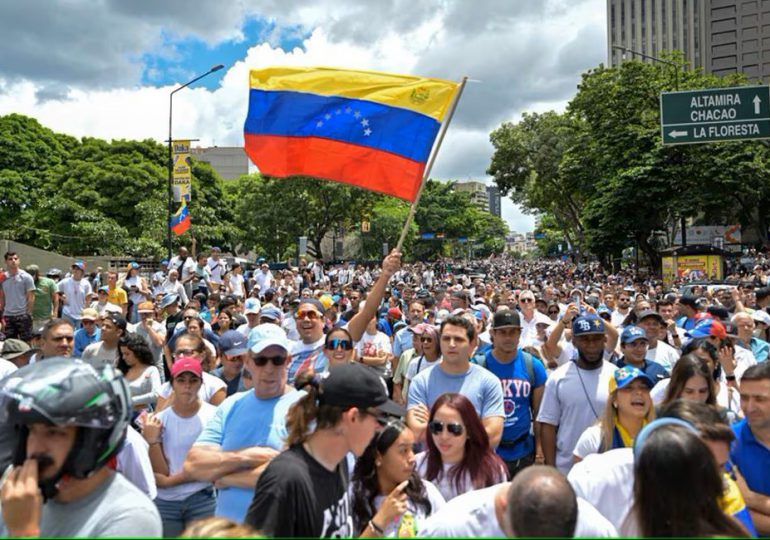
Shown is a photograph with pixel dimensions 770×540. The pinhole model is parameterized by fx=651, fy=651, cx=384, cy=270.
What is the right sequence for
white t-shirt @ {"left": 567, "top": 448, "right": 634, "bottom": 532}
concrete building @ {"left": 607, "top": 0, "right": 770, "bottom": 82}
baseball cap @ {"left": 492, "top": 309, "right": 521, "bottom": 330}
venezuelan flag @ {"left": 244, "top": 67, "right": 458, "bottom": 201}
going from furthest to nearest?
1. concrete building @ {"left": 607, "top": 0, "right": 770, "bottom": 82}
2. venezuelan flag @ {"left": 244, "top": 67, "right": 458, "bottom": 201}
3. baseball cap @ {"left": 492, "top": 309, "right": 521, "bottom": 330}
4. white t-shirt @ {"left": 567, "top": 448, "right": 634, "bottom": 532}

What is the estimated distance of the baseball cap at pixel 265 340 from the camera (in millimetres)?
3629

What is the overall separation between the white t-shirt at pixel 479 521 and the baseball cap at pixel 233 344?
12.3 ft

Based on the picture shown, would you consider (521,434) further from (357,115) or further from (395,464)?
(357,115)

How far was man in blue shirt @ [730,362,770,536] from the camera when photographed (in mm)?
3602

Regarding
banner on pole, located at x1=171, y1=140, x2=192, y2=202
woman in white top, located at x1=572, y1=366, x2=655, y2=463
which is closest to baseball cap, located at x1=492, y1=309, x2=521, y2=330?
woman in white top, located at x1=572, y1=366, x2=655, y2=463

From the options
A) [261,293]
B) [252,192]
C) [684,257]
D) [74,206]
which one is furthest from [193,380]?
[252,192]

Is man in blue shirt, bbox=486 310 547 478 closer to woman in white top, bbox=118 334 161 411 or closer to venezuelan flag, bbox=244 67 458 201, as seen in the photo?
venezuelan flag, bbox=244 67 458 201

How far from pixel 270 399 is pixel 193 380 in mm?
1164

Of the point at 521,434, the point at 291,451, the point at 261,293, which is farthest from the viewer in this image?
the point at 261,293

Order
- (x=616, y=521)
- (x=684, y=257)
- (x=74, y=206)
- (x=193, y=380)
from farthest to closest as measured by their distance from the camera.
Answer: (x=74, y=206), (x=684, y=257), (x=193, y=380), (x=616, y=521)

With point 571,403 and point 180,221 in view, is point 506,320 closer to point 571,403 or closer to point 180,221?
point 571,403

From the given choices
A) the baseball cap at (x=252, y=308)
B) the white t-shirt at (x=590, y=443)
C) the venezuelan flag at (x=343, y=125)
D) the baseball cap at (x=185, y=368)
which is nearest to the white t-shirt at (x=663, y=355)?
the white t-shirt at (x=590, y=443)

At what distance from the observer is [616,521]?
3023mm

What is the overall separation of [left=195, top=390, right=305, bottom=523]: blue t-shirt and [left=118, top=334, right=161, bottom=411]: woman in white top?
7.01ft
